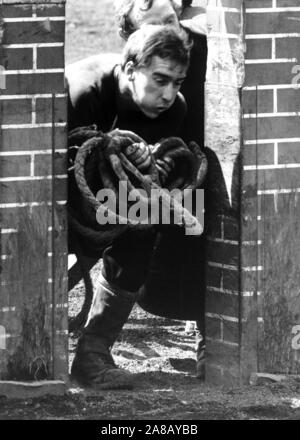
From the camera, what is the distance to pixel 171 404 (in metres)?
7.22

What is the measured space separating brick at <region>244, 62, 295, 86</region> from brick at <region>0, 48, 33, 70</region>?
1.08 m

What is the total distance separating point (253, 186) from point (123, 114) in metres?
0.78

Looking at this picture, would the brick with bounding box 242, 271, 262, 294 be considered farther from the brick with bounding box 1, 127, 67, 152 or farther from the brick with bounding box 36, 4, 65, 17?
the brick with bounding box 36, 4, 65, 17

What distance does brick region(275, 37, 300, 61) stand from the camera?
7.27 metres

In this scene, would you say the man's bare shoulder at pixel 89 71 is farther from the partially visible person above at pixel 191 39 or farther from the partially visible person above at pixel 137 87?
the partially visible person above at pixel 191 39

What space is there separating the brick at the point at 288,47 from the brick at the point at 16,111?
4.17 feet

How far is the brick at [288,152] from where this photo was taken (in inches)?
289

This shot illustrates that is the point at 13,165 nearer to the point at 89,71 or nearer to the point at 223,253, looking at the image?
the point at 89,71

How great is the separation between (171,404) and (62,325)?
0.67m

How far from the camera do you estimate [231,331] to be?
7453 mm

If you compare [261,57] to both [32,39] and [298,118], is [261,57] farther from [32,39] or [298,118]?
[32,39]

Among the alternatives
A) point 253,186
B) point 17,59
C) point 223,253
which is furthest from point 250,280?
point 17,59

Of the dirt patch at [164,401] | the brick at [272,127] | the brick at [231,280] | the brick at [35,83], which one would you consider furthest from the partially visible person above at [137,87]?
the dirt patch at [164,401]

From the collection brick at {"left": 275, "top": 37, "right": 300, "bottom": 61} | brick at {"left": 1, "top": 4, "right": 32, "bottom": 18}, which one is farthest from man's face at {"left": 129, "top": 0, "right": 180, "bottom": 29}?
brick at {"left": 1, "top": 4, "right": 32, "bottom": 18}
